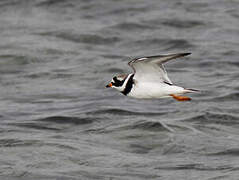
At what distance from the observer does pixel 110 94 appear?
75.6 ft

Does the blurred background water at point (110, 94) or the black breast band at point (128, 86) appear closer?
the black breast band at point (128, 86)

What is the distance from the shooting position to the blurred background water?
1720 centimetres

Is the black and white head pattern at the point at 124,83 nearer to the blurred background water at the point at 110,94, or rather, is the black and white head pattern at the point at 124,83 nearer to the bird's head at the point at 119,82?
the bird's head at the point at 119,82

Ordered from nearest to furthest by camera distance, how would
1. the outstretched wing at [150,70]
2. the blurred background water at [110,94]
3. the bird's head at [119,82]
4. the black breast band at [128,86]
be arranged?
the outstretched wing at [150,70] < the black breast band at [128,86] < the bird's head at [119,82] < the blurred background water at [110,94]

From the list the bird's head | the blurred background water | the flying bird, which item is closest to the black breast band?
the flying bird

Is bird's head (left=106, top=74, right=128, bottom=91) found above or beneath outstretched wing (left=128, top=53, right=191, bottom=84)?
beneath

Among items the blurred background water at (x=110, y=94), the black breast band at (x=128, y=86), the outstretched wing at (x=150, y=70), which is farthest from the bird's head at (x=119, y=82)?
the blurred background water at (x=110, y=94)

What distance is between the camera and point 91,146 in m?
18.3

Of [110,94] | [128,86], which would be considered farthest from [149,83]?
[110,94]

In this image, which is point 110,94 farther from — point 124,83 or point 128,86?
point 128,86

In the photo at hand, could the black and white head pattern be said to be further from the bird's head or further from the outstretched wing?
the outstretched wing

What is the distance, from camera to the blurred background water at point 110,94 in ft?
56.4

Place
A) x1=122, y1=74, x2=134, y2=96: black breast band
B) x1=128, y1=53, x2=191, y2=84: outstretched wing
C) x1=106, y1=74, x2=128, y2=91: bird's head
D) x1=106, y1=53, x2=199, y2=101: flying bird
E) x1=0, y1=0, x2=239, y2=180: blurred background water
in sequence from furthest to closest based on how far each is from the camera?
x1=0, y1=0, x2=239, y2=180: blurred background water < x1=106, y1=74, x2=128, y2=91: bird's head < x1=122, y1=74, x2=134, y2=96: black breast band < x1=106, y1=53, x2=199, y2=101: flying bird < x1=128, y1=53, x2=191, y2=84: outstretched wing

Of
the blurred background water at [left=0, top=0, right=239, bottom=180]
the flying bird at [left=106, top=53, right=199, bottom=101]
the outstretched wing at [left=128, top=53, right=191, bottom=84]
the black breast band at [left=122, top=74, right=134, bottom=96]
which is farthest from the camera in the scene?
the blurred background water at [left=0, top=0, right=239, bottom=180]
